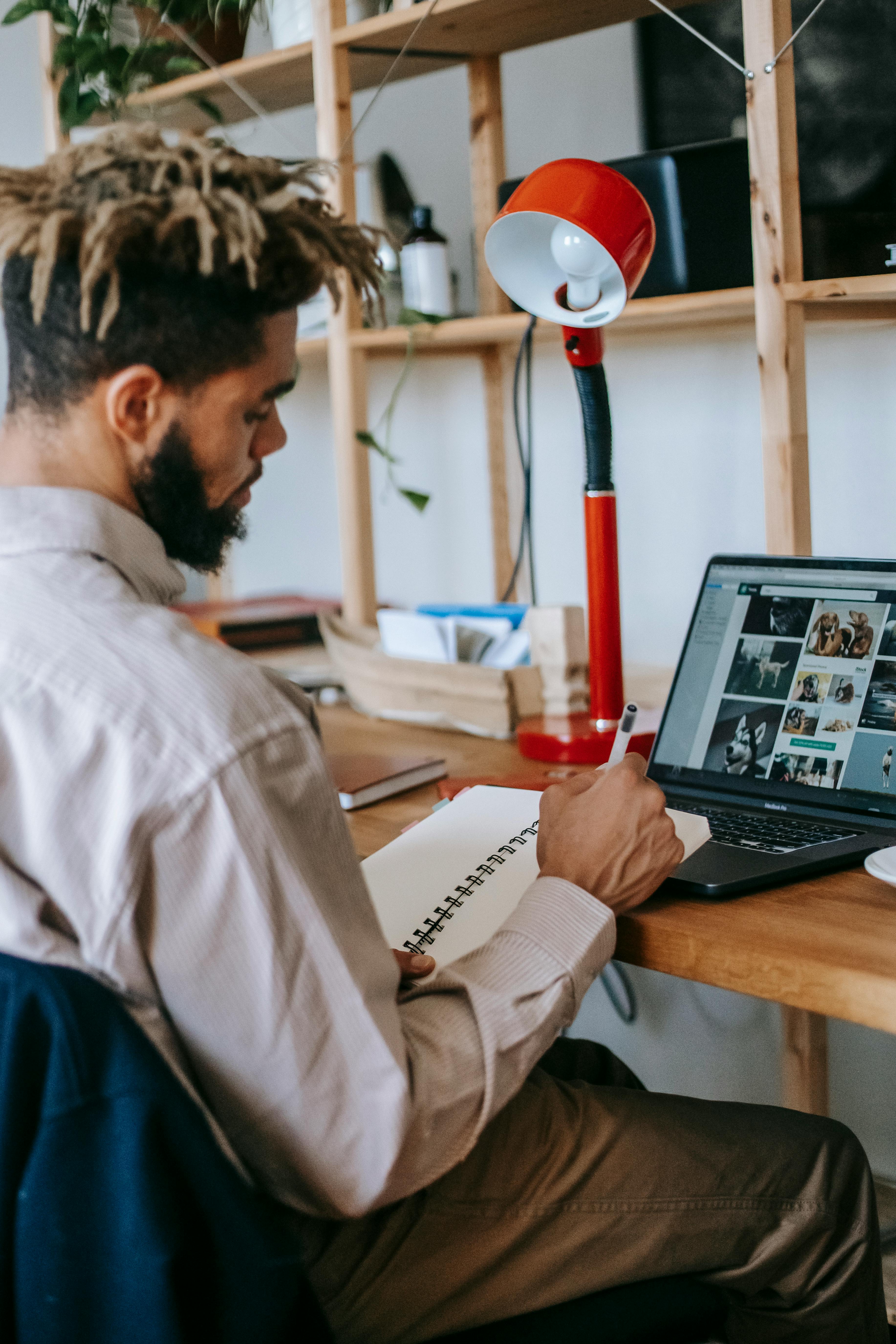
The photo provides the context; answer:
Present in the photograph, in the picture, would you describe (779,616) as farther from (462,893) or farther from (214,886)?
(214,886)

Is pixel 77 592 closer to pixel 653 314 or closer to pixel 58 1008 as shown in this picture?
pixel 58 1008

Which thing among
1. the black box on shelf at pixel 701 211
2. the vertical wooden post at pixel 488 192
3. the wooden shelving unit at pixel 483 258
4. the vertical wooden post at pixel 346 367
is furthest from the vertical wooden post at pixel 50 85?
the black box on shelf at pixel 701 211

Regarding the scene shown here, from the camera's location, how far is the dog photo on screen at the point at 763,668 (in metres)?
1.18

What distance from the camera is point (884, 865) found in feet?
2.96

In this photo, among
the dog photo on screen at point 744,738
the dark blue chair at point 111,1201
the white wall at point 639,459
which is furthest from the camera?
the white wall at point 639,459

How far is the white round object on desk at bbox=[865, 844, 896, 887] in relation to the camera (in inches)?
34.7

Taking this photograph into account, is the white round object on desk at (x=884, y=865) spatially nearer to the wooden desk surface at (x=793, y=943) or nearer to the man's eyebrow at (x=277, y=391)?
the wooden desk surface at (x=793, y=943)

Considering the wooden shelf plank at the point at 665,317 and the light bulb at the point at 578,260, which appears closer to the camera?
the light bulb at the point at 578,260

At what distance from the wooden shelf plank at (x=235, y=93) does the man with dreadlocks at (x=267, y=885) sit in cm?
110

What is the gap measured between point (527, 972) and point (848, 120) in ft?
3.82

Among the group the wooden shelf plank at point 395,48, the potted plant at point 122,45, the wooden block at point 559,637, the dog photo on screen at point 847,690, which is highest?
the potted plant at point 122,45

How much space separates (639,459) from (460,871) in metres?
1.04

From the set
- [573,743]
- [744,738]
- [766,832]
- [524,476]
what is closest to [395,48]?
[524,476]

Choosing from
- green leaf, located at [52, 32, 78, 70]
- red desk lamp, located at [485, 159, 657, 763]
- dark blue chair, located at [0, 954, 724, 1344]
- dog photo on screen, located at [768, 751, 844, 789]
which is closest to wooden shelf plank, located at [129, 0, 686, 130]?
green leaf, located at [52, 32, 78, 70]
